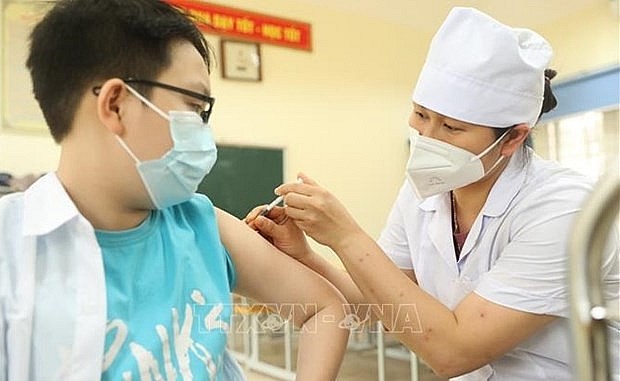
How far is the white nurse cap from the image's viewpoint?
1162 millimetres

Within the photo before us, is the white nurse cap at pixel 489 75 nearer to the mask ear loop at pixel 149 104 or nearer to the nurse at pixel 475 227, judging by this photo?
the nurse at pixel 475 227

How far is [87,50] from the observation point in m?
0.87

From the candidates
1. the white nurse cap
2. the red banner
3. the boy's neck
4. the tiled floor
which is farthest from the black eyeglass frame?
the red banner

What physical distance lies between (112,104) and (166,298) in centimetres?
30

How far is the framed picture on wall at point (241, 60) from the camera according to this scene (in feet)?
13.5

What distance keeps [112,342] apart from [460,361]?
2.07 ft

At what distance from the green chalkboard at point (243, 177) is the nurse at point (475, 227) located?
2.85 metres

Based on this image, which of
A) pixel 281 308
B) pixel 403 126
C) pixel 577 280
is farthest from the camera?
pixel 403 126

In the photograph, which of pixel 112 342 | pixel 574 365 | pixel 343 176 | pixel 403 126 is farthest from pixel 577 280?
pixel 403 126

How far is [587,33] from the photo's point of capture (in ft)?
13.8

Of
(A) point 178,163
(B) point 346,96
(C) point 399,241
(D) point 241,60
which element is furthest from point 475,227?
(B) point 346,96

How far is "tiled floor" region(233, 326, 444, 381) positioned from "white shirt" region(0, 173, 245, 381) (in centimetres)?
248

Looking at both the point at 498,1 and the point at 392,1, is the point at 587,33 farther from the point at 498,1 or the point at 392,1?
the point at 392,1

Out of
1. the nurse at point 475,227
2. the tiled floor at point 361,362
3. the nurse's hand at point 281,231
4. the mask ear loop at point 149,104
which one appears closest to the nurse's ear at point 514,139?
the nurse at point 475,227
